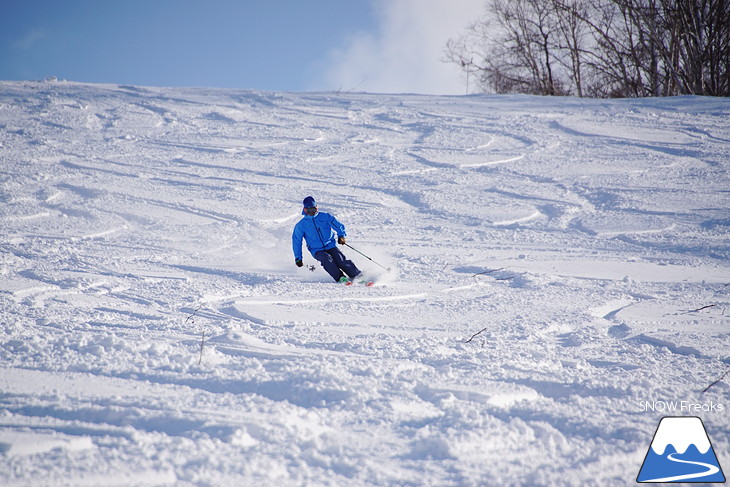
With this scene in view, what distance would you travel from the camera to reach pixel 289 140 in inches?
536

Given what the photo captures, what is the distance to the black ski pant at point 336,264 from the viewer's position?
6.26 m

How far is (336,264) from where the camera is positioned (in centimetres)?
635

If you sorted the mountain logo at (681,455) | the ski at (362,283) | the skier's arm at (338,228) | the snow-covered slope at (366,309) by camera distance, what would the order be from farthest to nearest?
the skier's arm at (338,228)
the ski at (362,283)
the snow-covered slope at (366,309)
the mountain logo at (681,455)

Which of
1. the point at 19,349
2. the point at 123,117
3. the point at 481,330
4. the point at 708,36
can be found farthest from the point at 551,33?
the point at 19,349

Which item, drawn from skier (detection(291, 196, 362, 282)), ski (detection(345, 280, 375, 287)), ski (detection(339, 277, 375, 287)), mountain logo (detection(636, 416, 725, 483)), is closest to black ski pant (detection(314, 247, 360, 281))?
skier (detection(291, 196, 362, 282))

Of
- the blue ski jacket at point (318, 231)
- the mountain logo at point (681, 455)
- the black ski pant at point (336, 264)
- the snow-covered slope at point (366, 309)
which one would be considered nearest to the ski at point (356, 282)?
the black ski pant at point (336, 264)

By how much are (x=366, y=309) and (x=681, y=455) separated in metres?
2.86

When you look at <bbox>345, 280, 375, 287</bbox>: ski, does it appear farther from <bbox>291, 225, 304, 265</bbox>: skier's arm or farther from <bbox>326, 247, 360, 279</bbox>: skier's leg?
<bbox>291, 225, 304, 265</bbox>: skier's arm

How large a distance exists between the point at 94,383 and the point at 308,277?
3536 millimetres

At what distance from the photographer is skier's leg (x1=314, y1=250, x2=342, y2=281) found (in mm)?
6243

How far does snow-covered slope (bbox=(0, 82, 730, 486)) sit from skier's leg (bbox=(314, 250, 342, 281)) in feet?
0.69

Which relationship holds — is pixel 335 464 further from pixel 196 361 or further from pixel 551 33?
pixel 551 33

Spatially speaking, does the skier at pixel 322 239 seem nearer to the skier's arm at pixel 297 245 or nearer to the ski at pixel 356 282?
the skier's arm at pixel 297 245

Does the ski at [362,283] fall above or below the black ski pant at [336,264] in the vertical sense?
below
